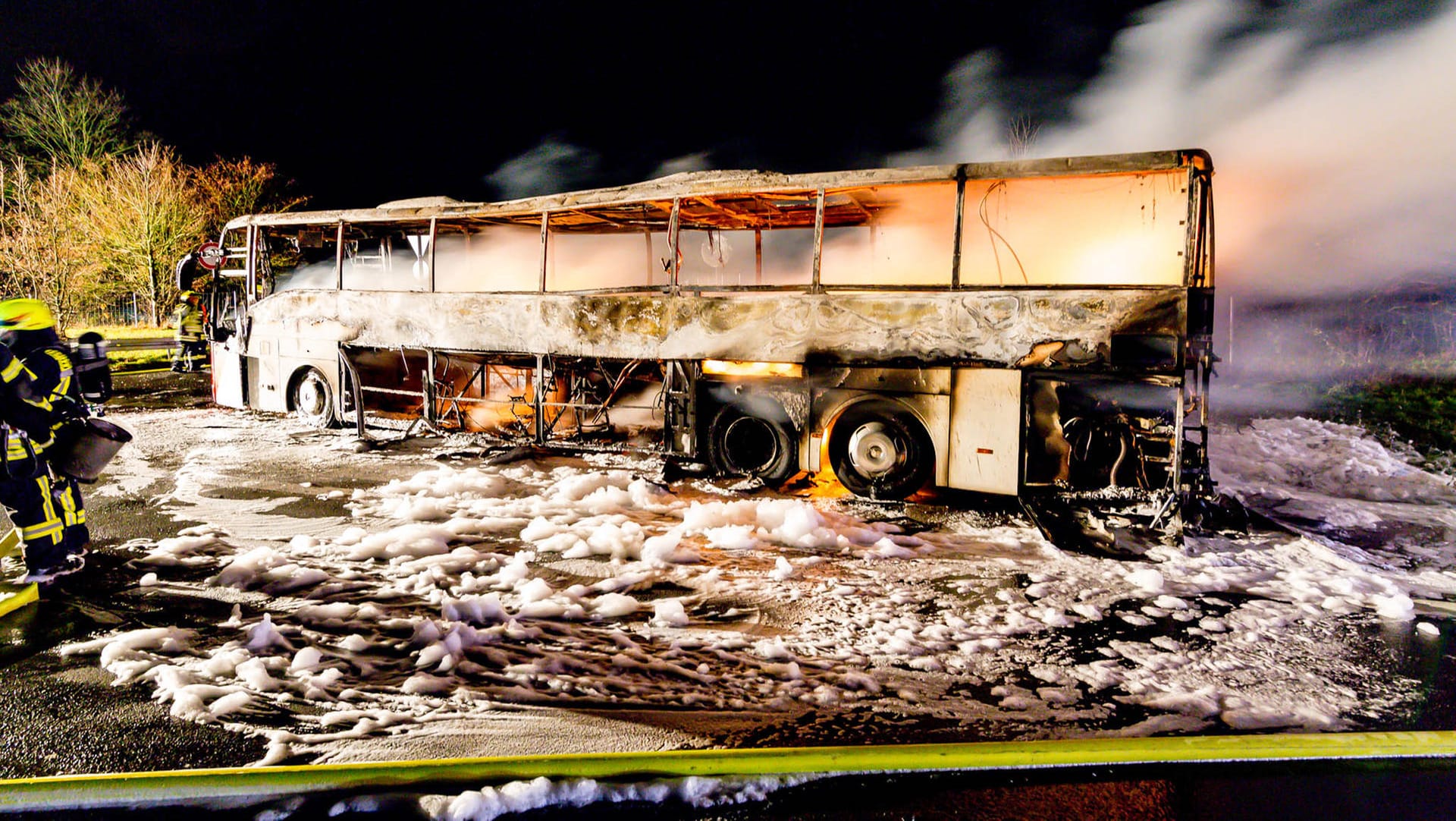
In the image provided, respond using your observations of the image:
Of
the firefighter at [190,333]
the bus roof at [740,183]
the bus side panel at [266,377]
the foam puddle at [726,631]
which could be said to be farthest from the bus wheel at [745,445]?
the firefighter at [190,333]

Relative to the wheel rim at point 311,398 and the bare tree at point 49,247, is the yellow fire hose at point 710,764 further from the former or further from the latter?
the bare tree at point 49,247

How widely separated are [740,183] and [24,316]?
20.1ft

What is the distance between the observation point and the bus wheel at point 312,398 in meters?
11.3

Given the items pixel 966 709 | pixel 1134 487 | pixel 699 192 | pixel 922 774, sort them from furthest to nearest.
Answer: pixel 699 192, pixel 1134 487, pixel 966 709, pixel 922 774

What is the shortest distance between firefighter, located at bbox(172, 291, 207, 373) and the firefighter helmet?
13777 mm

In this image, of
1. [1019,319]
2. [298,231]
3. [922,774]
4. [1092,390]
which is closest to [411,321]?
[298,231]

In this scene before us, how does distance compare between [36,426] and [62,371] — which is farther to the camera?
[62,371]

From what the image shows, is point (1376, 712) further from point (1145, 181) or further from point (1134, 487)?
point (1145, 181)

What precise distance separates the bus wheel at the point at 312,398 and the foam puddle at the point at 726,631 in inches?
225

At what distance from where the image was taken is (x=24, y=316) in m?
4.71

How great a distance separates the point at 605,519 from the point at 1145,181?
5.84m

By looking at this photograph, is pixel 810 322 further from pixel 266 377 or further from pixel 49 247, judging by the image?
pixel 49 247

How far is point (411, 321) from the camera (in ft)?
33.6

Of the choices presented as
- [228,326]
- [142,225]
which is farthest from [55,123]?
[228,326]
